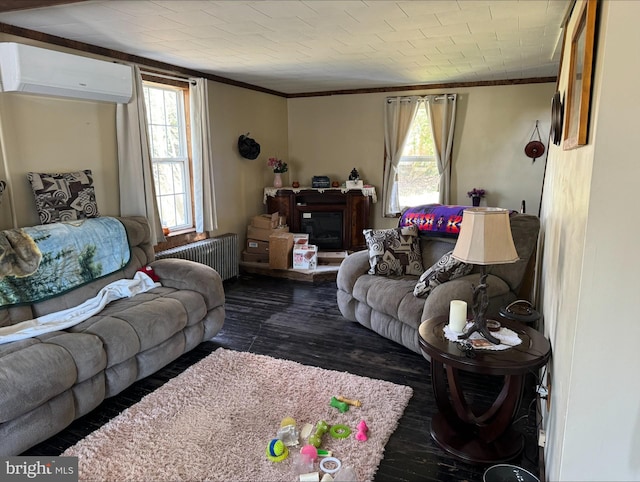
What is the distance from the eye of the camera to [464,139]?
5.44 metres

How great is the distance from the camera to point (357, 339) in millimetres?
3432

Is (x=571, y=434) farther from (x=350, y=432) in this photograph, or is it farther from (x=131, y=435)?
(x=131, y=435)

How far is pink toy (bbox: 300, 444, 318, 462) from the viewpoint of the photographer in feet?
6.61

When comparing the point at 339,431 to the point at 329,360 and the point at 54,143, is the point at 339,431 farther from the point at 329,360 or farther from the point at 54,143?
the point at 54,143

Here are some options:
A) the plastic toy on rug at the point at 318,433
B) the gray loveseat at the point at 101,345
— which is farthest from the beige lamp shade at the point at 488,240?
the gray loveseat at the point at 101,345

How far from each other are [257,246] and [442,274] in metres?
2.98

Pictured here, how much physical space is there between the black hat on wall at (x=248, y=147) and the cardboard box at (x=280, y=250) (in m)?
1.05

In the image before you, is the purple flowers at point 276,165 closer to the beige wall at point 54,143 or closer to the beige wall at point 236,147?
the beige wall at point 236,147

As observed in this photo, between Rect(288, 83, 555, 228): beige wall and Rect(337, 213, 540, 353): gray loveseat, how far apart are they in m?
2.18

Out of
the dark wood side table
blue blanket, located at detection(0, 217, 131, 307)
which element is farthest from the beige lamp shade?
blue blanket, located at detection(0, 217, 131, 307)

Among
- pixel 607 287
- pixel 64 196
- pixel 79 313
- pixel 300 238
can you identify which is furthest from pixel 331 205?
pixel 607 287

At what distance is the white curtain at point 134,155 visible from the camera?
3.72 m

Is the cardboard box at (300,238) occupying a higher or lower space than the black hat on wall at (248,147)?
lower

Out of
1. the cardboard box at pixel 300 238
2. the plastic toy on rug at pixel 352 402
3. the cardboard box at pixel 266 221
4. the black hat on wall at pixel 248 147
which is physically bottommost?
the plastic toy on rug at pixel 352 402
